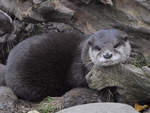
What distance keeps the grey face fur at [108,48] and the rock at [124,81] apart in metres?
0.12

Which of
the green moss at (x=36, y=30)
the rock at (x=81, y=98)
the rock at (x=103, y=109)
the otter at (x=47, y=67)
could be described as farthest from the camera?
the green moss at (x=36, y=30)

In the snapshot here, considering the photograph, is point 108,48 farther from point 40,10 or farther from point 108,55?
point 40,10

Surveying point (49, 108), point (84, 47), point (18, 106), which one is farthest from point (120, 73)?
point (18, 106)

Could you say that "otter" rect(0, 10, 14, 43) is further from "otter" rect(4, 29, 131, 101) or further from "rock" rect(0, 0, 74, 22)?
"otter" rect(4, 29, 131, 101)

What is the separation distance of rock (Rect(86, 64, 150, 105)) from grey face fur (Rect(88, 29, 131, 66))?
0.39 ft

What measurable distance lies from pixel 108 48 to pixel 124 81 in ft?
1.40

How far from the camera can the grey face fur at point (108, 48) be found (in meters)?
3.00

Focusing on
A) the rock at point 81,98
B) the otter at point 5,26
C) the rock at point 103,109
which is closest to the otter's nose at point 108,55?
the rock at point 103,109

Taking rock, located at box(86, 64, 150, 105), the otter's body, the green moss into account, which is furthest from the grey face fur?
the green moss

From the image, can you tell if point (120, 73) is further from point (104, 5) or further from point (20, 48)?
point (20, 48)

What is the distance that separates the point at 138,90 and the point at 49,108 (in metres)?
0.90

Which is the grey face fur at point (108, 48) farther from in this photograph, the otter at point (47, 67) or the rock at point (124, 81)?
the otter at point (47, 67)

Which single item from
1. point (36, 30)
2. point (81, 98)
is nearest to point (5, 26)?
point (36, 30)

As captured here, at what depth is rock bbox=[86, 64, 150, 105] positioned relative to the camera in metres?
3.19
